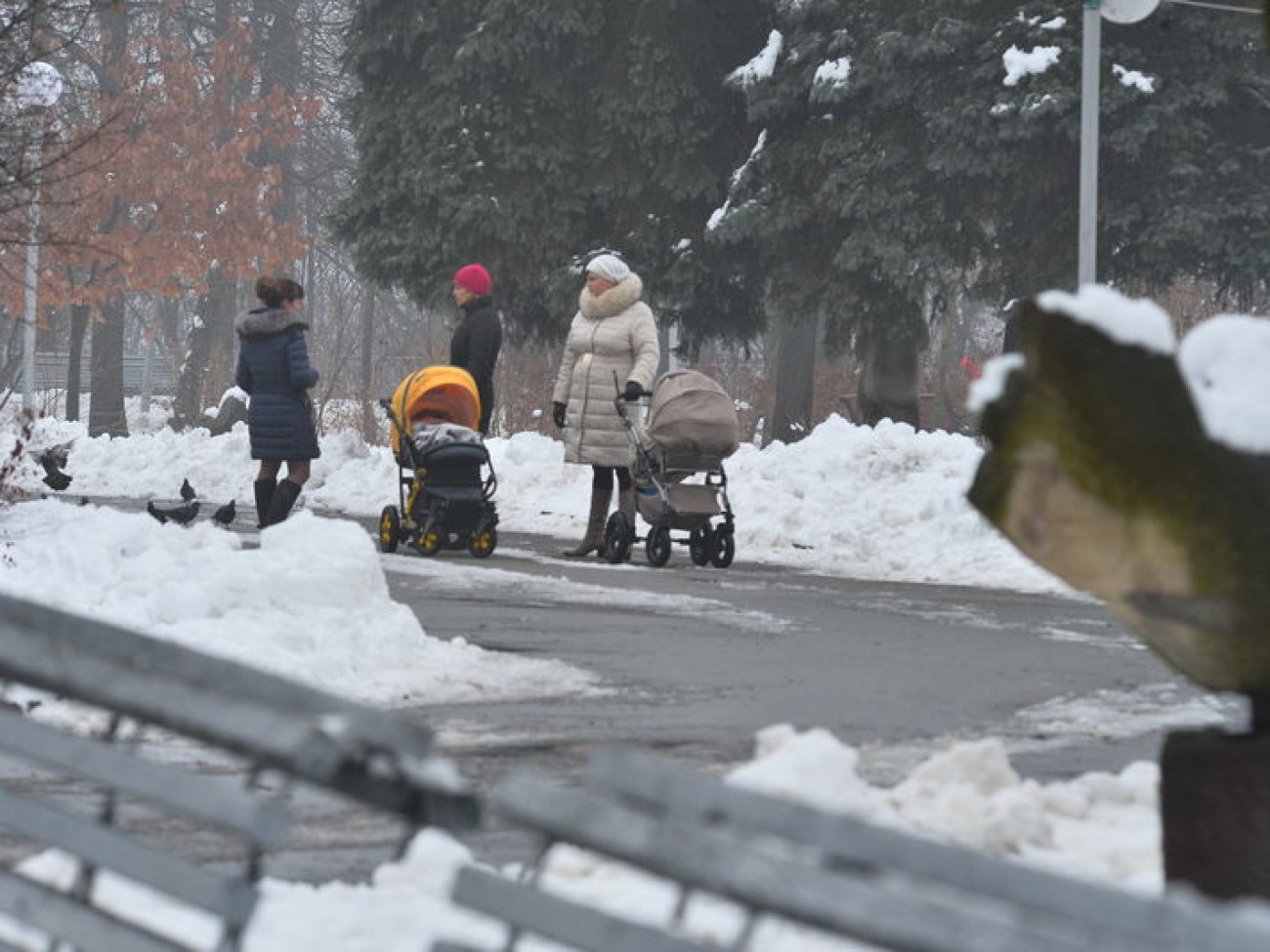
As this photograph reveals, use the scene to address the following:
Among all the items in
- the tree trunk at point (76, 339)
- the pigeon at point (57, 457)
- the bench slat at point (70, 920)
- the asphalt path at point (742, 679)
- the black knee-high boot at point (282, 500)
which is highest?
the tree trunk at point (76, 339)

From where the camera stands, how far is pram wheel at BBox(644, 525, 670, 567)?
17.4m

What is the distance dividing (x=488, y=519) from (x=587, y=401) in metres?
1.11

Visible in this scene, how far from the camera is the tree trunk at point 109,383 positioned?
142ft

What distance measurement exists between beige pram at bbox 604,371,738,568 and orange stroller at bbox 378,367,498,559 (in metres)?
1.04

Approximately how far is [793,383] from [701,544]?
51.4 ft

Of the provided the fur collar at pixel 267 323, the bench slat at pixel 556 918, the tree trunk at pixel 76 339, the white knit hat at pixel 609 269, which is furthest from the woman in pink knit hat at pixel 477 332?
the tree trunk at pixel 76 339

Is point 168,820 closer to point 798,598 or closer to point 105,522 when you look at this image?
point 105,522

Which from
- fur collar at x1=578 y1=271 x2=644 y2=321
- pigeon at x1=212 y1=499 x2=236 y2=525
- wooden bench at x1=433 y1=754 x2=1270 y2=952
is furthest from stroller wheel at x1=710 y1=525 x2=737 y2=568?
wooden bench at x1=433 y1=754 x2=1270 y2=952

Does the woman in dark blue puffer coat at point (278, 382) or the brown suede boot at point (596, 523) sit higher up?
the woman in dark blue puffer coat at point (278, 382)

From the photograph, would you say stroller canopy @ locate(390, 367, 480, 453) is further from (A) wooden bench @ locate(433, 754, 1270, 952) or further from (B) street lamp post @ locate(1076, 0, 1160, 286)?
(A) wooden bench @ locate(433, 754, 1270, 952)

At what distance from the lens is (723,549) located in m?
17.6

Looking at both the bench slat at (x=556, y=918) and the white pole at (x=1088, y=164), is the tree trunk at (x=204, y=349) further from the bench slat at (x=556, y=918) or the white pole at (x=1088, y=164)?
the bench slat at (x=556, y=918)

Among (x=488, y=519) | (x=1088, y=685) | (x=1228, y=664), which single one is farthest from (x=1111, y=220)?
(x=1228, y=664)

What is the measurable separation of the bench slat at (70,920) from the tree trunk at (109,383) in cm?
3999
